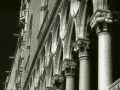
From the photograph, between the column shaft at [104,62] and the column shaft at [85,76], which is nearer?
the column shaft at [104,62]

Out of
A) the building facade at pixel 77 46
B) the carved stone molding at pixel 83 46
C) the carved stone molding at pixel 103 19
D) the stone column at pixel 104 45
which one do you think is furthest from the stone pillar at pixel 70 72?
the carved stone molding at pixel 103 19

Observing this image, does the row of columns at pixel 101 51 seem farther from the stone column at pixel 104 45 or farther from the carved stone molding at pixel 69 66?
the carved stone molding at pixel 69 66

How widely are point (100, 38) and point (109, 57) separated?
61cm

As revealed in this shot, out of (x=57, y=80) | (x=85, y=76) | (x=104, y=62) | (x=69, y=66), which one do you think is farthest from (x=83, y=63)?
(x=57, y=80)

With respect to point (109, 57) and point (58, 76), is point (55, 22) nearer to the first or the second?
point (58, 76)

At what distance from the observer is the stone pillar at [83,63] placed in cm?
1239

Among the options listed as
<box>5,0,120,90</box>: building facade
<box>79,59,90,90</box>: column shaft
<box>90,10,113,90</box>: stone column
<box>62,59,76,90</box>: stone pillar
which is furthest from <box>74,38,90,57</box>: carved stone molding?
<box>62,59,76,90</box>: stone pillar

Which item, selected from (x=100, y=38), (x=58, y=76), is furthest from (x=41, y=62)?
(x=100, y=38)

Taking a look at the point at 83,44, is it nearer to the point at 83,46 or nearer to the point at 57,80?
the point at 83,46

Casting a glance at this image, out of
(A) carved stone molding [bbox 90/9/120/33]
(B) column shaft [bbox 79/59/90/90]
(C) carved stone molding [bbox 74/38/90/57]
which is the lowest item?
(B) column shaft [bbox 79/59/90/90]

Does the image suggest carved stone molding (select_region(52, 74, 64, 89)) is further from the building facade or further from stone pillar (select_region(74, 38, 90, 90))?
stone pillar (select_region(74, 38, 90, 90))

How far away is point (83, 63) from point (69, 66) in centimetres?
169

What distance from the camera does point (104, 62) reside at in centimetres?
1069

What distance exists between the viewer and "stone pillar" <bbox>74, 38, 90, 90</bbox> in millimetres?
12391
